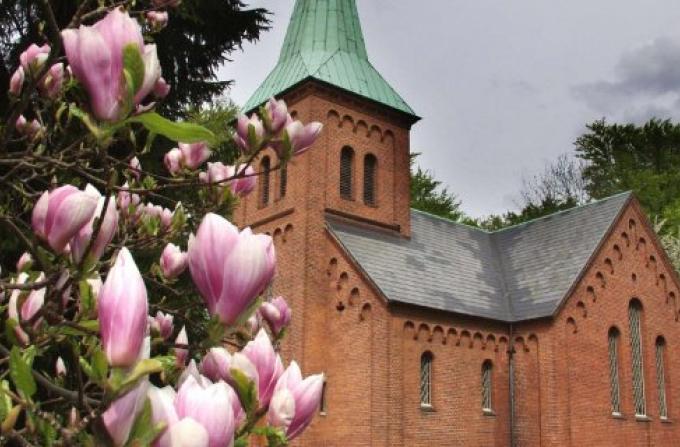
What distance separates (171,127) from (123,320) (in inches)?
14.7

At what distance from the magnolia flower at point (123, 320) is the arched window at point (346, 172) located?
19.0 metres

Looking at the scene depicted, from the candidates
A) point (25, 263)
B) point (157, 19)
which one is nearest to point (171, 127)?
point (25, 263)

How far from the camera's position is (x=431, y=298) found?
17.8 meters

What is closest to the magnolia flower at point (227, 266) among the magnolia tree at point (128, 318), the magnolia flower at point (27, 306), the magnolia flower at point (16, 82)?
the magnolia tree at point (128, 318)

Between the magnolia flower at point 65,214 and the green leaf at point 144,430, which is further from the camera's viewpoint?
the magnolia flower at point 65,214

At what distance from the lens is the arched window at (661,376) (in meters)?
20.5

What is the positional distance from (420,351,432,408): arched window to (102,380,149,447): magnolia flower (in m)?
16.8

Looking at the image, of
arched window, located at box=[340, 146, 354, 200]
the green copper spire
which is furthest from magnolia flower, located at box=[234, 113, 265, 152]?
the green copper spire

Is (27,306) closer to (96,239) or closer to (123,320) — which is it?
(96,239)

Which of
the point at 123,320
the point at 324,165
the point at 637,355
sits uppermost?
the point at 324,165

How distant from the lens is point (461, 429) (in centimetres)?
1744

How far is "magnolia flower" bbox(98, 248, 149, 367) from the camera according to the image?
84 cm

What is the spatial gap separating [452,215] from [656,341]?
18343 mm

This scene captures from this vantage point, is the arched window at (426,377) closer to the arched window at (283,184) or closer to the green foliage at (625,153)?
the arched window at (283,184)
